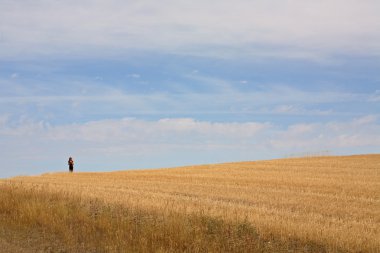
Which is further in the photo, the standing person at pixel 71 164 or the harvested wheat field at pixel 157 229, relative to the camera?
the standing person at pixel 71 164

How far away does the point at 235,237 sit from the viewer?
409 inches

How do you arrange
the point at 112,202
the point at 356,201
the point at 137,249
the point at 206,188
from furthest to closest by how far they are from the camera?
the point at 206,188
the point at 356,201
the point at 112,202
the point at 137,249

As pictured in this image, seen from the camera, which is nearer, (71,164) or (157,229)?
(157,229)

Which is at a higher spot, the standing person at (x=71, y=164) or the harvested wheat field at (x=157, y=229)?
the standing person at (x=71, y=164)

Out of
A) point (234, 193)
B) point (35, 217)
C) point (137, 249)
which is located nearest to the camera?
point (137, 249)

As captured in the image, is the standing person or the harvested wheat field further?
the standing person

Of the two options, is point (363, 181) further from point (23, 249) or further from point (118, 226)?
point (23, 249)

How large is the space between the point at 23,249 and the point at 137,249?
2341mm

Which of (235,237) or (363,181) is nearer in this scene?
(235,237)

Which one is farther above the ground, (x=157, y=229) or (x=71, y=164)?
(x=71, y=164)

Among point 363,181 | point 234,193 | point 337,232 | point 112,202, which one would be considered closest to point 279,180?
point 363,181

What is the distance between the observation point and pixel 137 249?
9.77 metres

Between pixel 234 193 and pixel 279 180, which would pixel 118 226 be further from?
pixel 279 180

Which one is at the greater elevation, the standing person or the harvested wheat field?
the standing person
